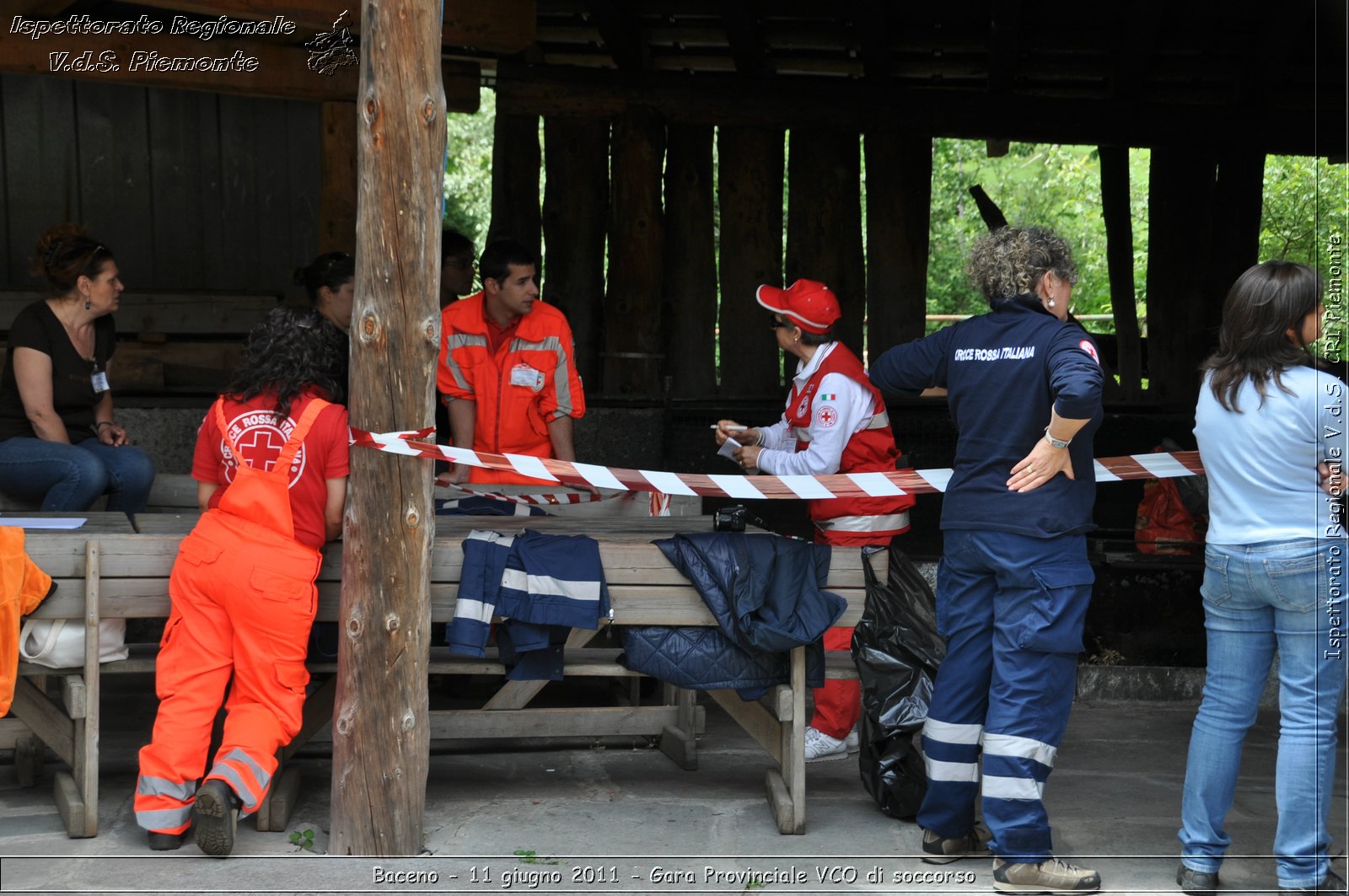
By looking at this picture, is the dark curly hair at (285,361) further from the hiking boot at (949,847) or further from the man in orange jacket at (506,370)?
the hiking boot at (949,847)

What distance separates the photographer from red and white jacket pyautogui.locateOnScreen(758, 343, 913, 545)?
5.05m

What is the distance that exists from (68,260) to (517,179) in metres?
3.21

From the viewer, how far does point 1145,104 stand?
8.05m

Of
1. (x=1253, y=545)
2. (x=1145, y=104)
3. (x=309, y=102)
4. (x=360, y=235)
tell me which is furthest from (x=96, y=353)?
(x=1145, y=104)

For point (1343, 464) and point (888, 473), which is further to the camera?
point (888, 473)

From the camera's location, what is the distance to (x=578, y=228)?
8211mm

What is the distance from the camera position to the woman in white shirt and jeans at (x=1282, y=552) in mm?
3803

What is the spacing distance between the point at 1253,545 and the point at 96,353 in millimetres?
4482

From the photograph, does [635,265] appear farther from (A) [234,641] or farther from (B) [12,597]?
(B) [12,597]

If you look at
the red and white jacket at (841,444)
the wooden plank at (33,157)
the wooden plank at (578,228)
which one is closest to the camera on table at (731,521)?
the red and white jacket at (841,444)

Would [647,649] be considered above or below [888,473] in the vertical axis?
below

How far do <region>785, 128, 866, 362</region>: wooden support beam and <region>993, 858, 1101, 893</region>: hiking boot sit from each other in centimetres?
456

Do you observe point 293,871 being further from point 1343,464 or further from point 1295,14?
point 1295,14

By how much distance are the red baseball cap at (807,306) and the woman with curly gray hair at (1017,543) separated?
967 mm
